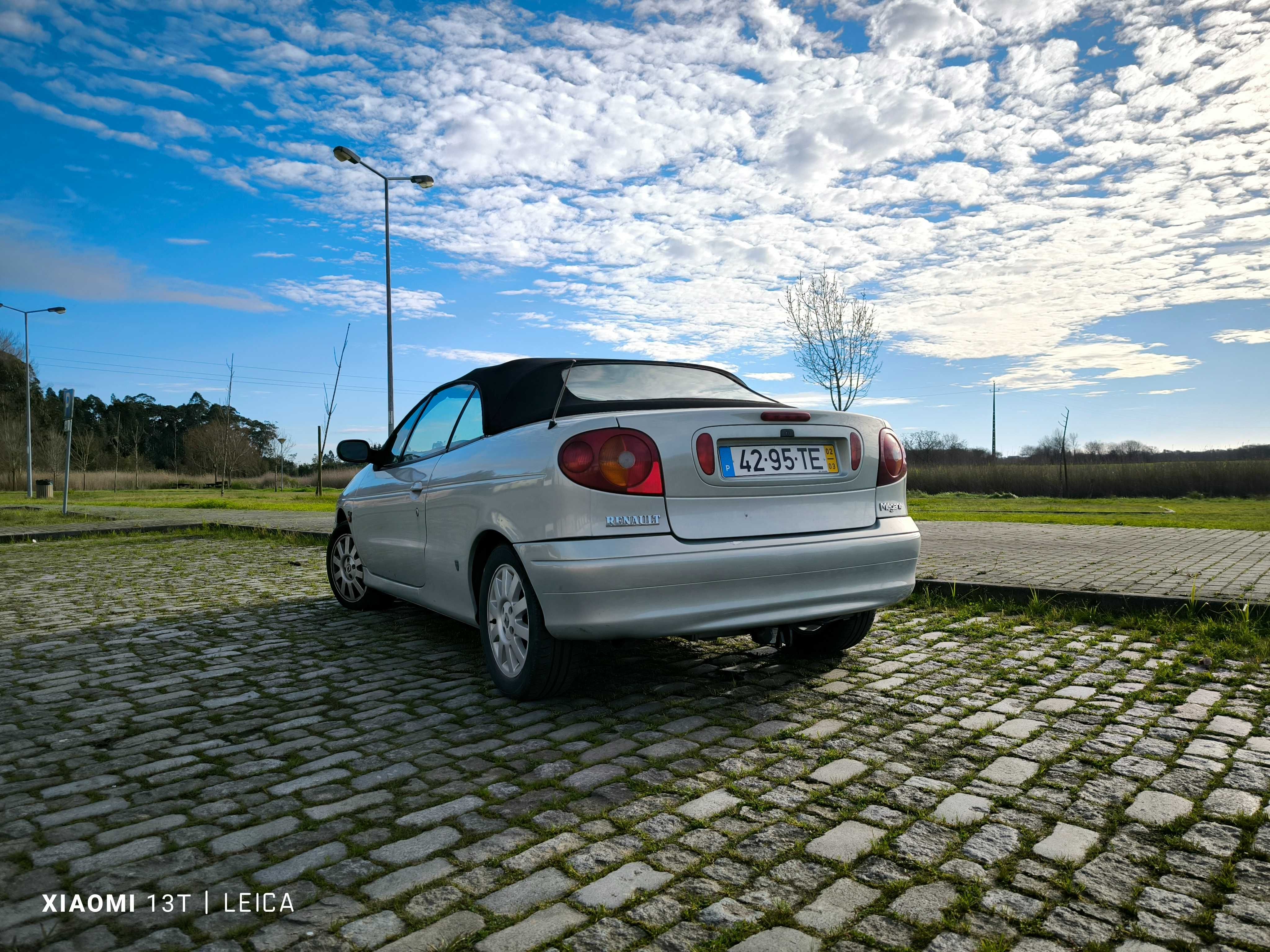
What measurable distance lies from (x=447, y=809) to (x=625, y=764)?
680 mm

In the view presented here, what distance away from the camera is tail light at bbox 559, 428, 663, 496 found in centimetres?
352

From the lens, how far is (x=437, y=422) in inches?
206

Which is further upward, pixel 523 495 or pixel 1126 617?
pixel 523 495

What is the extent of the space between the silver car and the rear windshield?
14 mm

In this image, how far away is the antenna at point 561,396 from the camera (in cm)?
378

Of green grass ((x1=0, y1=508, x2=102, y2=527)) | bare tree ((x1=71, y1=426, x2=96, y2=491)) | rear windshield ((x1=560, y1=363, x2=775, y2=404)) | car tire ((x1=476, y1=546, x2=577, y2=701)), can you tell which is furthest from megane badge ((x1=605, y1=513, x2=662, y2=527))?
bare tree ((x1=71, y1=426, x2=96, y2=491))

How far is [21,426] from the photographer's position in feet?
169

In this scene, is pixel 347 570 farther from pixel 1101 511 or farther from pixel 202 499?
pixel 202 499

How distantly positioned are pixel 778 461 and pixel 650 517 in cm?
71

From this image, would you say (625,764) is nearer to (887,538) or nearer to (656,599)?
(656,599)

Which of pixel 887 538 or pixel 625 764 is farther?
pixel 887 538

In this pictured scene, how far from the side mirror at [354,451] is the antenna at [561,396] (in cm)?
214

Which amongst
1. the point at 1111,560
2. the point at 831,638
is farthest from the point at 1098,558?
the point at 831,638

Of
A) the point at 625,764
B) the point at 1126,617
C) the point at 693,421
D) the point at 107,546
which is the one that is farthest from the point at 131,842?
the point at 107,546
